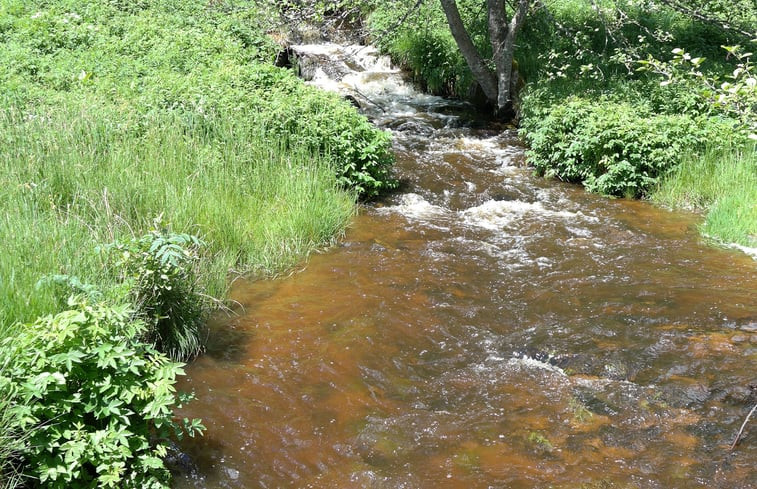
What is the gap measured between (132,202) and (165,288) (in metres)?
1.94

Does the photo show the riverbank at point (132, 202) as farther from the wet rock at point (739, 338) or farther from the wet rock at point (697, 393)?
the wet rock at point (739, 338)

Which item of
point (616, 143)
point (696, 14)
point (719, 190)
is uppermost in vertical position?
point (696, 14)

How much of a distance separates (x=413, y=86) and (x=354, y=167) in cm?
666

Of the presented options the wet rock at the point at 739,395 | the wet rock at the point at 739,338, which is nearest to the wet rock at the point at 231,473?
the wet rock at the point at 739,395

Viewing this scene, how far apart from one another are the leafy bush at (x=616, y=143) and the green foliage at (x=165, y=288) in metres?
6.70

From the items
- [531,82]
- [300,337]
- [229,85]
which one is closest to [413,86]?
[531,82]

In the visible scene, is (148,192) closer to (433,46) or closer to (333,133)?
(333,133)

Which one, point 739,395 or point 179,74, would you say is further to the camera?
point 179,74

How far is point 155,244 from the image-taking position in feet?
15.7

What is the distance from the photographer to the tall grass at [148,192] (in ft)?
16.5

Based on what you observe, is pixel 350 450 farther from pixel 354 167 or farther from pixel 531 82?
pixel 531 82

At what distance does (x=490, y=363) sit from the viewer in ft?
18.0

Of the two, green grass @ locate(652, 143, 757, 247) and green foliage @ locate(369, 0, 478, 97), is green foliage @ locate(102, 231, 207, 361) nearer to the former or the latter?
green grass @ locate(652, 143, 757, 247)

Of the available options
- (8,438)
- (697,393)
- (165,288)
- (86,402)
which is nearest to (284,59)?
(165,288)
